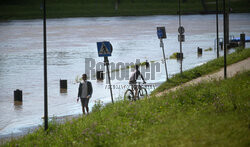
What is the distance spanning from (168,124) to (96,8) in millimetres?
88870

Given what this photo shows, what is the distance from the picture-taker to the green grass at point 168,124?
9.74 metres

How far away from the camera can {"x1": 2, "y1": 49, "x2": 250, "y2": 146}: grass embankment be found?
384 inches

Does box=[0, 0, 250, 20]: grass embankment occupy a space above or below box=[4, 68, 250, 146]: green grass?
above

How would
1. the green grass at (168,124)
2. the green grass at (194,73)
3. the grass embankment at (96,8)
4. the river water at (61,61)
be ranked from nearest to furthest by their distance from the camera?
the green grass at (168,124) < the river water at (61,61) < the green grass at (194,73) < the grass embankment at (96,8)

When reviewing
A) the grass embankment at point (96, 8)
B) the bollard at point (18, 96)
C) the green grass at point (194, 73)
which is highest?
the grass embankment at point (96, 8)

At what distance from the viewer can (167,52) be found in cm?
3941

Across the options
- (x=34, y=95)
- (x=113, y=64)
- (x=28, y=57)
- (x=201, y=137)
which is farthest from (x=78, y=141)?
(x=28, y=57)

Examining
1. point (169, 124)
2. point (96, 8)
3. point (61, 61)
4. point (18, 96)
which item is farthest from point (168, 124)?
point (96, 8)

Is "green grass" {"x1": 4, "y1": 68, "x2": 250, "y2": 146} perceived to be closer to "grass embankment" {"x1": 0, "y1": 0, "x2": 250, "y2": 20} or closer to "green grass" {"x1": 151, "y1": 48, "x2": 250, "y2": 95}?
"green grass" {"x1": 151, "y1": 48, "x2": 250, "y2": 95}

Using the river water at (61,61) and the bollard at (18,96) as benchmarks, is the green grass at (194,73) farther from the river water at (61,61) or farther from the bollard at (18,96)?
the bollard at (18,96)

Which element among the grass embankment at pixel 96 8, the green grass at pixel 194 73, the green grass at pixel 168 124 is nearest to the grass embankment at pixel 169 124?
the green grass at pixel 168 124

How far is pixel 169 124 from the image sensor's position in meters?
11.3

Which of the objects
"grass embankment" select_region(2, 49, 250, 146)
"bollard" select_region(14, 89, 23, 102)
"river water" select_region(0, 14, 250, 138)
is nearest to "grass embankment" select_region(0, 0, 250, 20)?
"river water" select_region(0, 14, 250, 138)

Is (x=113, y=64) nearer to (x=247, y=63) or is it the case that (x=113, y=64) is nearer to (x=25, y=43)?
(x=247, y=63)
